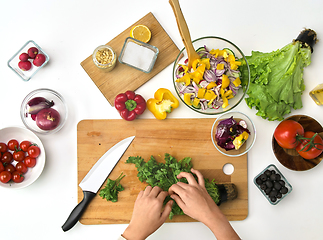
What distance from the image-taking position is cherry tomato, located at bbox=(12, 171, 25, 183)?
4.82 ft

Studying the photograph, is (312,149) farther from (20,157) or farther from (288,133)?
(20,157)

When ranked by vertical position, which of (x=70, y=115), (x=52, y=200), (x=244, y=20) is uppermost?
(x=70, y=115)

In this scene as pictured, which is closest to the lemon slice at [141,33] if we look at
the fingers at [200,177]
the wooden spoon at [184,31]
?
the wooden spoon at [184,31]

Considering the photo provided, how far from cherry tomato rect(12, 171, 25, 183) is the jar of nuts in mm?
787

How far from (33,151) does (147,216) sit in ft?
2.51

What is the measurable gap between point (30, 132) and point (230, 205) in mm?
1265

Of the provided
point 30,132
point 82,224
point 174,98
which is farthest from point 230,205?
point 30,132

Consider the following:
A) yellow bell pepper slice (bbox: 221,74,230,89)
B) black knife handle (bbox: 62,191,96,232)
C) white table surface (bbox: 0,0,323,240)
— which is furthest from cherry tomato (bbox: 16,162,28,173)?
yellow bell pepper slice (bbox: 221,74,230,89)

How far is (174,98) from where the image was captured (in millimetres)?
1525

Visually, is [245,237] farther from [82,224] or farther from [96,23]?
[96,23]

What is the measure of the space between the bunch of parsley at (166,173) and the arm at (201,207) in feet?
0.29

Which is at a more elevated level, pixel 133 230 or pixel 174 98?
pixel 174 98

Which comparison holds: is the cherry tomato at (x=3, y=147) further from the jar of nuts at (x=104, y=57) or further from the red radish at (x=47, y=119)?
the jar of nuts at (x=104, y=57)

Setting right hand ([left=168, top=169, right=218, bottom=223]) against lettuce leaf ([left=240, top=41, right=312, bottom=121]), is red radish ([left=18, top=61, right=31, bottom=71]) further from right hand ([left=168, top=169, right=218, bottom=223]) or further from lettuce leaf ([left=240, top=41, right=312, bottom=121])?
lettuce leaf ([left=240, top=41, right=312, bottom=121])
